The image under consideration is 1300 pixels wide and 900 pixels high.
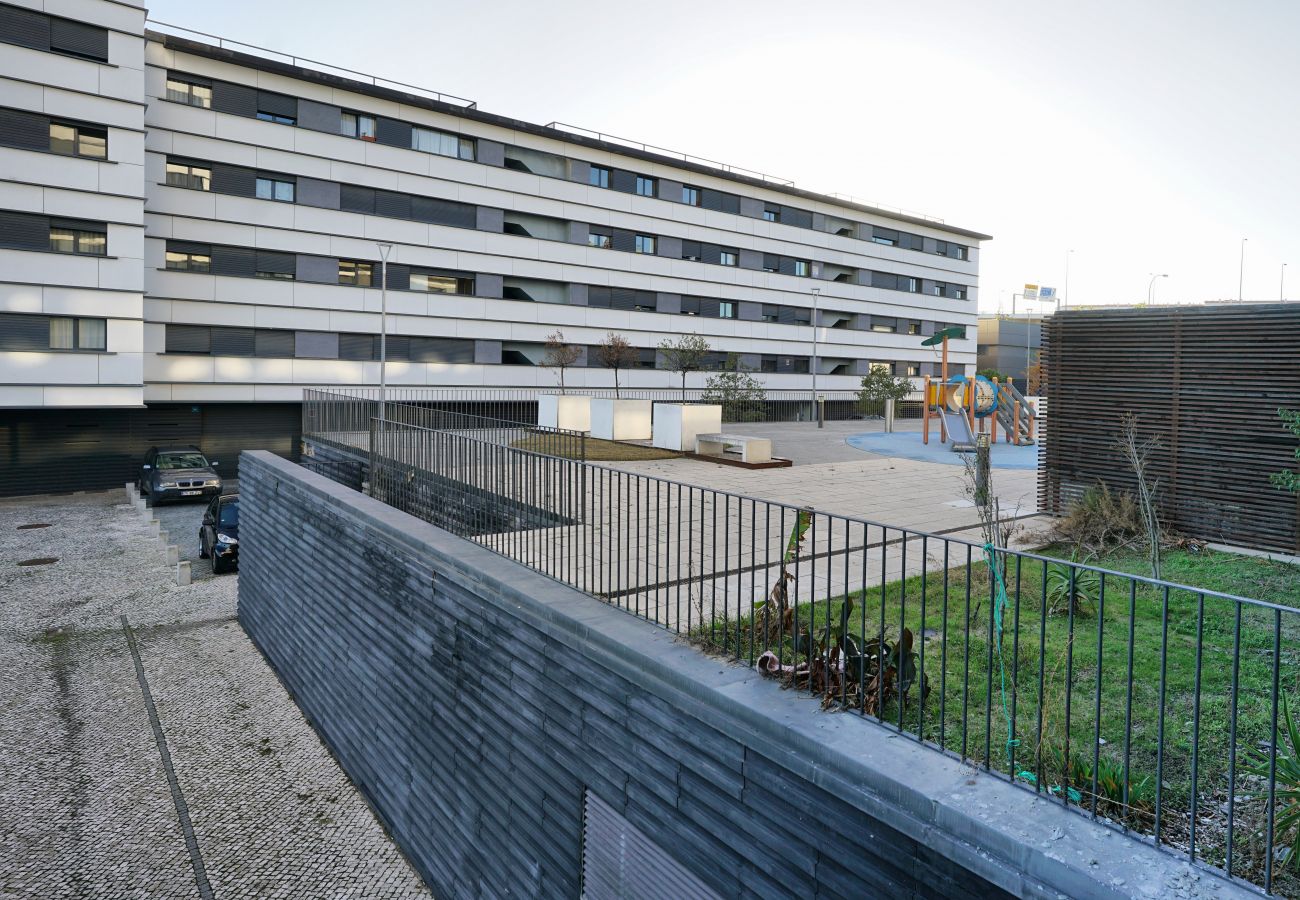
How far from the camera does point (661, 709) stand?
4738 millimetres

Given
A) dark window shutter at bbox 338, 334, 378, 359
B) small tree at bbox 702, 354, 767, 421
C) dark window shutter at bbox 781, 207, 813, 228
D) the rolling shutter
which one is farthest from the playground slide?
the rolling shutter

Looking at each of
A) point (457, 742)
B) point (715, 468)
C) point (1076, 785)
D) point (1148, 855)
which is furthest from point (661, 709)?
point (715, 468)

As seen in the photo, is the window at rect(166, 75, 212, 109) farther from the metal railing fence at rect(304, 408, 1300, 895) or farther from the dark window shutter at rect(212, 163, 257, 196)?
the metal railing fence at rect(304, 408, 1300, 895)

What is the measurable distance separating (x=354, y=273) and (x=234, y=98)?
7.10 metres

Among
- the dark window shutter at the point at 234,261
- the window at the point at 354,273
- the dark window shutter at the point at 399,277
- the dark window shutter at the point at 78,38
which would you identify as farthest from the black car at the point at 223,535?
the dark window shutter at the point at 78,38

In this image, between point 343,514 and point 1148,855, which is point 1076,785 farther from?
point 343,514

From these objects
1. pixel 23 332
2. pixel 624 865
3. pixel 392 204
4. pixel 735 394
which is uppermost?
pixel 392 204

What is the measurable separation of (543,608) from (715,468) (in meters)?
12.6

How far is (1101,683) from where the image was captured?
4254 mm

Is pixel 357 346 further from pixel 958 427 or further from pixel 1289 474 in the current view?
pixel 1289 474

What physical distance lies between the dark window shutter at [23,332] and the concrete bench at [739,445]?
2045 centimetres

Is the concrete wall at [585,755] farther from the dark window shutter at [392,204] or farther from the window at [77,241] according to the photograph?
the dark window shutter at [392,204]

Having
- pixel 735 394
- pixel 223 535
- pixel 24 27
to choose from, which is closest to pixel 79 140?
pixel 24 27

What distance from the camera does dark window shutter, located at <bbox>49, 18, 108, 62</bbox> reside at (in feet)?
81.3
